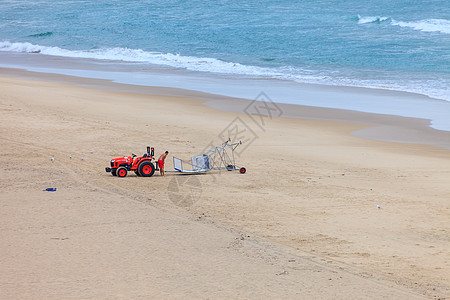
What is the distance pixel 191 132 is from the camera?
14.1 m

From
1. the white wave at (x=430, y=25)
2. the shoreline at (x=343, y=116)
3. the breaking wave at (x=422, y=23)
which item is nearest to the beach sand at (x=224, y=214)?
the shoreline at (x=343, y=116)

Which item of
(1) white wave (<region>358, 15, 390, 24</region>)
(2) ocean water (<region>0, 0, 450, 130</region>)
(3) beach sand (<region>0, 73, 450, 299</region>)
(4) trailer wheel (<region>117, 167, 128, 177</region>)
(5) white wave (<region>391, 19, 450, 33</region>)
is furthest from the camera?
(1) white wave (<region>358, 15, 390, 24</region>)

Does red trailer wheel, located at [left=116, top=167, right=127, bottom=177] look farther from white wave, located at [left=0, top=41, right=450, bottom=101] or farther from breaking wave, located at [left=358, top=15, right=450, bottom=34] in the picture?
breaking wave, located at [left=358, top=15, right=450, bottom=34]

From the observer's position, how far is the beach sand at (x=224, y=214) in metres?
5.89

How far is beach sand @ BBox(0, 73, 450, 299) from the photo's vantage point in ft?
19.3

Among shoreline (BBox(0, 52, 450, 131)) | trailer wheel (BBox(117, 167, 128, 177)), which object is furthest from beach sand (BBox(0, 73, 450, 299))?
shoreline (BBox(0, 52, 450, 131))

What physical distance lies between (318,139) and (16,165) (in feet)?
24.2

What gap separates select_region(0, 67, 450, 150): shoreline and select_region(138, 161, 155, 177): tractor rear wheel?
672cm

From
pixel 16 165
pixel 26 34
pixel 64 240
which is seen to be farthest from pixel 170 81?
pixel 26 34

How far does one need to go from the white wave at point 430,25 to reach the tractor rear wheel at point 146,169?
3283cm

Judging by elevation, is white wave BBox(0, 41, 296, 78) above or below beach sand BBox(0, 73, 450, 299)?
above

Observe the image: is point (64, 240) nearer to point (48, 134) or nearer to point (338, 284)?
point (338, 284)

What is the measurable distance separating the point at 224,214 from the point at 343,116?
32.2 ft

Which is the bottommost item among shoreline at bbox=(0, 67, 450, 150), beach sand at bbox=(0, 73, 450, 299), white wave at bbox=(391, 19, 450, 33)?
beach sand at bbox=(0, 73, 450, 299)
